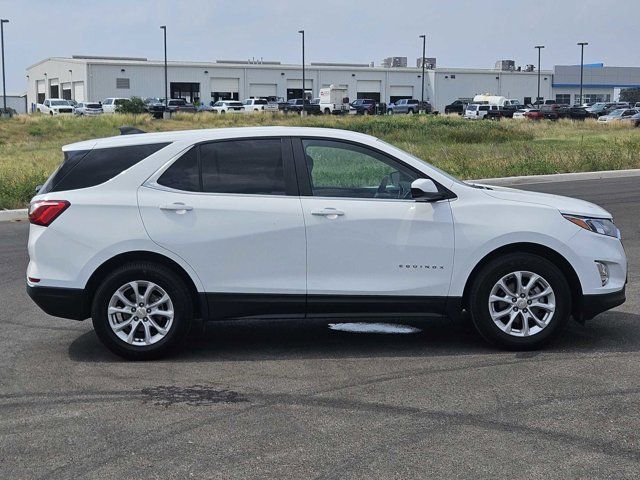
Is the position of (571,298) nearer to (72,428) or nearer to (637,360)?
(637,360)

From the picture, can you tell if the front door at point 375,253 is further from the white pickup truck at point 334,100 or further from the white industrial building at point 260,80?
the white industrial building at point 260,80

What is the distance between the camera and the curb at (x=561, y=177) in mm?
21562

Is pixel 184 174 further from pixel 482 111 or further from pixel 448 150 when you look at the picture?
pixel 482 111

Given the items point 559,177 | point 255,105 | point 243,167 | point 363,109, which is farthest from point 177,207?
point 363,109

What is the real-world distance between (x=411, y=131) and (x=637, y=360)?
1437 inches

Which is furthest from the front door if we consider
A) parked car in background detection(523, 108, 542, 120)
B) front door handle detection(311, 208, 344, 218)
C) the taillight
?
parked car in background detection(523, 108, 542, 120)

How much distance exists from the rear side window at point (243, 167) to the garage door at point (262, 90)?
99041 millimetres

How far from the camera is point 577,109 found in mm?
77938

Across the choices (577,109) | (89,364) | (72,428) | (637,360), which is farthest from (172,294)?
(577,109)

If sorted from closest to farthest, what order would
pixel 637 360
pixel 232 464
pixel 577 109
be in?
pixel 232 464 < pixel 637 360 < pixel 577 109

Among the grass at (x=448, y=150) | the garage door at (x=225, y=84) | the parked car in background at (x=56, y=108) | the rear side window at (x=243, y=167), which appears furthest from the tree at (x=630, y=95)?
the rear side window at (x=243, y=167)

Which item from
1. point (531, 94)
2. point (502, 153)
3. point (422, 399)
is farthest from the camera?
point (531, 94)

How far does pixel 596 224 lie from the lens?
6.90 meters

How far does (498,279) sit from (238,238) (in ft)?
6.43
